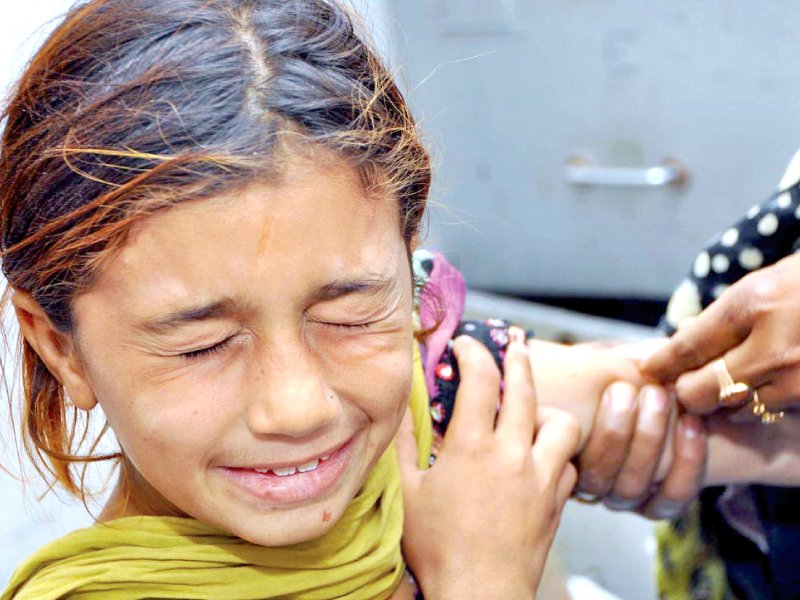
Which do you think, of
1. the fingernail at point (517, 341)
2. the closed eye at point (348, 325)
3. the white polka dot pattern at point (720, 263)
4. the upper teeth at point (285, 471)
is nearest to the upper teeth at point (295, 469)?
the upper teeth at point (285, 471)

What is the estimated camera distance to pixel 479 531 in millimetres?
1160

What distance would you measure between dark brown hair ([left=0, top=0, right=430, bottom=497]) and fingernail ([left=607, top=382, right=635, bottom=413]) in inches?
19.4

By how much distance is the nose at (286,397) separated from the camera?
0.89m

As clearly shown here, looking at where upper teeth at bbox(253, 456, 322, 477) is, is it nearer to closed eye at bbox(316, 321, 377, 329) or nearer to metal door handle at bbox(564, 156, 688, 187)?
closed eye at bbox(316, 321, 377, 329)

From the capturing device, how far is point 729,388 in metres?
1.30

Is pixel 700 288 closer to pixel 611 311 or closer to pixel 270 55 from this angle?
pixel 270 55

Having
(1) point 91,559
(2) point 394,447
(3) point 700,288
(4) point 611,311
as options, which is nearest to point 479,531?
(2) point 394,447

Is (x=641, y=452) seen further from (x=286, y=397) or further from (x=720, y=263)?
(x=286, y=397)

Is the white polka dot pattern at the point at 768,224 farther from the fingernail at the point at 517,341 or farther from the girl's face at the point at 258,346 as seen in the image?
the girl's face at the point at 258,346

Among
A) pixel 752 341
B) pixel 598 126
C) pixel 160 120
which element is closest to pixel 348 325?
pixel 160 120

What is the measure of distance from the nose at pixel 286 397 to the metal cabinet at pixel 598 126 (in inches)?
61.3

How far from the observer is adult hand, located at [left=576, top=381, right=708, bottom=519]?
4.46ft

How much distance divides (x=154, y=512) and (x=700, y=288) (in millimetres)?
810

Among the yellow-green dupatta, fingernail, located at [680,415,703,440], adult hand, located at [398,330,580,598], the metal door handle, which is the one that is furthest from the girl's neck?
the metal door handle
